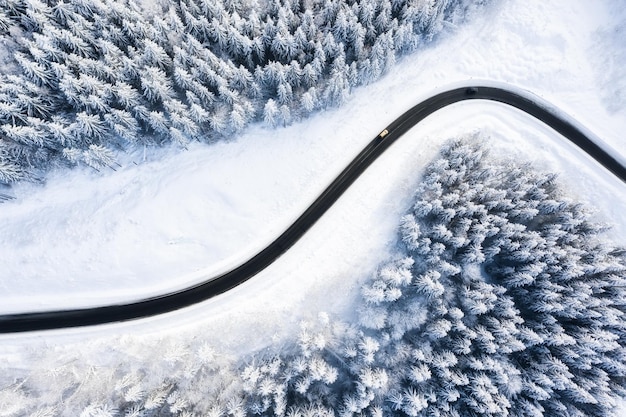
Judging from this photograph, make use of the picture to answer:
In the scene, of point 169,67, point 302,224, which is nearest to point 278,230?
point 302,224

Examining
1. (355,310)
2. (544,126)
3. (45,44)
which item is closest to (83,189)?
(45,44)

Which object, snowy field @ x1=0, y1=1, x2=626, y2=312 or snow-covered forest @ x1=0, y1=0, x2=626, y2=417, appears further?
snowy field @ x1=0, y1=1, x2=626, y2=312

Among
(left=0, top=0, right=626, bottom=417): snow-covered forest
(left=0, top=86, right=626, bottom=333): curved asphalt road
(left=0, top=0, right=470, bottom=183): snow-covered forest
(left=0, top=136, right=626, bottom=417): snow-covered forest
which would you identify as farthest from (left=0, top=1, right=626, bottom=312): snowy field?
(left=0, top=136, right=626, bottom=417): snow-covered forest

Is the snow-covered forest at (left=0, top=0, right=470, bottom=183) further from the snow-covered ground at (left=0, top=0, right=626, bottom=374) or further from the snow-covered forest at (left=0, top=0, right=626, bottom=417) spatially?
the snow-covered ground at (left=0, top=0, right=626, bottom=374)

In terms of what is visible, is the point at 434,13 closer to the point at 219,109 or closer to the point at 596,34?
the point at 596,34

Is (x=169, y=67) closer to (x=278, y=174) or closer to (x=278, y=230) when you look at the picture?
(x=278, y=174)
